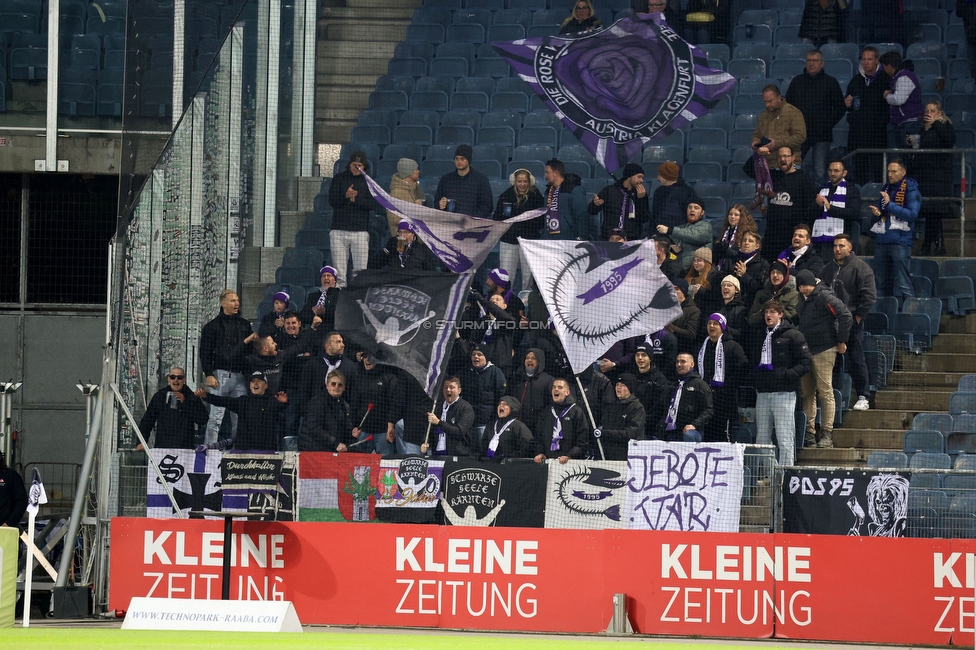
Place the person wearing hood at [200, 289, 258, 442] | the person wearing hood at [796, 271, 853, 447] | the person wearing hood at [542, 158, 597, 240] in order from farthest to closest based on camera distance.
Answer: the person wearing hood at [542, 158, 597, 240], the person wearing hood at [200, 289, 258, 442], the person wearing hood at [796, 271, 853, 447]

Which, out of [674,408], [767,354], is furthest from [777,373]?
[674,408]

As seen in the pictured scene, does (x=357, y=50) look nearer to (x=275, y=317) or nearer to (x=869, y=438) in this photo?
(x=275, y=317)

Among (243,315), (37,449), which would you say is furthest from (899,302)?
(37,449)

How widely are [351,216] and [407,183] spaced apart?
75 cm

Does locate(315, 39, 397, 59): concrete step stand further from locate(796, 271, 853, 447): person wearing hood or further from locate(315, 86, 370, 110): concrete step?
A: locate(796, 271, 853, 447): person wearing hood

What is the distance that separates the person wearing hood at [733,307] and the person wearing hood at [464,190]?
2.81 metres

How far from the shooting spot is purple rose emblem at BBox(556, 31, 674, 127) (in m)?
15.5

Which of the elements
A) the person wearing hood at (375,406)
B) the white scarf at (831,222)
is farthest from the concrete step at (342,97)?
the white scarf at (831,222)

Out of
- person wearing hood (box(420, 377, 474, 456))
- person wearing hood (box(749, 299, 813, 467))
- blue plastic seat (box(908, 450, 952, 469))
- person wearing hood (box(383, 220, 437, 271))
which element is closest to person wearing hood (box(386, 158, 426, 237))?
person wearing hood (box(383, 220, 437, 271))

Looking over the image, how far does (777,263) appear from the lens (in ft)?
44.7

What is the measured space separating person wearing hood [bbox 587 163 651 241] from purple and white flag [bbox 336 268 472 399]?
1683mm

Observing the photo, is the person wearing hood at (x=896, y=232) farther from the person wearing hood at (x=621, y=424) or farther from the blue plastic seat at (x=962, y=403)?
the person wearing hood at (x=621, y=424)

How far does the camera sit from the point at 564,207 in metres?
14.5

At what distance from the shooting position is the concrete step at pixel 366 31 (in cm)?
1659
